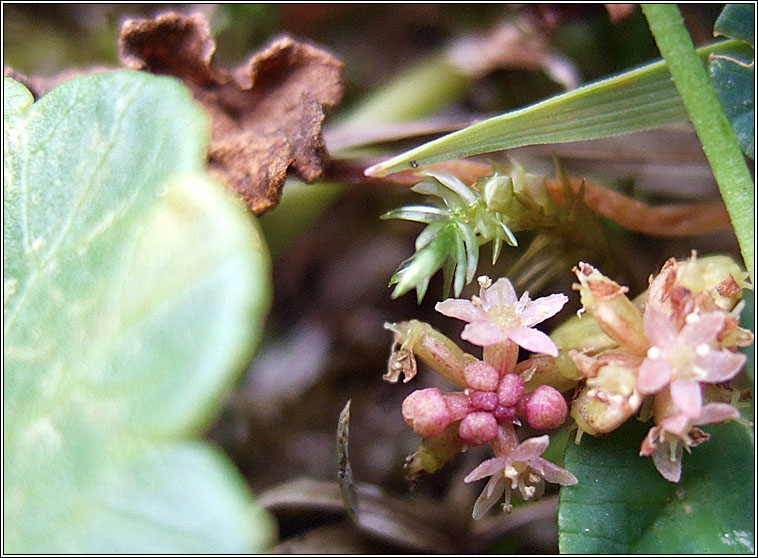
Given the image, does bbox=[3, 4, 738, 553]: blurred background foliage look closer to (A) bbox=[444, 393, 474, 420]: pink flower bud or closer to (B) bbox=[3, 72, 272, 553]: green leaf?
(A) bbox=[444, 393, 474, 420]: pink flower bud

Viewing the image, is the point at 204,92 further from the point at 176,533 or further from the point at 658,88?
the point at 176,533

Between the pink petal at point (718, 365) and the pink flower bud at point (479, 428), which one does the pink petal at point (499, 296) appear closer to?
the pink flower bud at point (479, 428)

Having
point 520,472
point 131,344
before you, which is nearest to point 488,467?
point 520,472

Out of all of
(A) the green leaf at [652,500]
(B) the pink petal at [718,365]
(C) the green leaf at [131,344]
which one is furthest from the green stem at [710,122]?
(C) the green leaf at [131,344]

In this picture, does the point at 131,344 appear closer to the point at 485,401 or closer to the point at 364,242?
the point at 485,401

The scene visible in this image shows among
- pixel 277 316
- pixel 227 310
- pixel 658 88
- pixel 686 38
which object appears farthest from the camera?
pixel 277 316

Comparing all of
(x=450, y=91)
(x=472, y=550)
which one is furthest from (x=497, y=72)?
(x=472, y=550)
